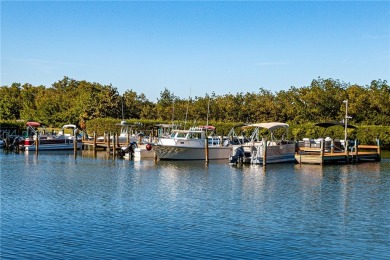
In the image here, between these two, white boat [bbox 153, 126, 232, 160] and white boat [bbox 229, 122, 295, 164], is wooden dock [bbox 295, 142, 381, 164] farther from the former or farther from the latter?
white boat [bbox 153, 126, 232, 160]

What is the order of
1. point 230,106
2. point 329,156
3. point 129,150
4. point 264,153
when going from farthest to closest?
point 230,106 < point 129,150 < point 329,156 < point 264,153

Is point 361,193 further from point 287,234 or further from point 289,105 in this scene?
point 289,105

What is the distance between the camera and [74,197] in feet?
109

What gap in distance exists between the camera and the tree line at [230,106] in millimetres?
87250

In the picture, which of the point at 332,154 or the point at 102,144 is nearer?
the point at 332,154

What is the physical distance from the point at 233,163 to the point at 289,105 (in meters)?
42.6

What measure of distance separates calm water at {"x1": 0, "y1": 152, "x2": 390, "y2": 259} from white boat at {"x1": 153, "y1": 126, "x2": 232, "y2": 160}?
10.1m

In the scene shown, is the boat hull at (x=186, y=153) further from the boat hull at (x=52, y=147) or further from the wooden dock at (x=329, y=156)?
the boat hull at (x=52, y=147)

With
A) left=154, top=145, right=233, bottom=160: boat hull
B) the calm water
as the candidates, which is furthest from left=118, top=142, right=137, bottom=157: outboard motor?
the calm water

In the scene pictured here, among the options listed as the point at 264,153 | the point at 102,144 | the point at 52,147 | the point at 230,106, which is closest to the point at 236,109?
the point at 230,106

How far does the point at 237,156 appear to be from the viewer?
54250 mm

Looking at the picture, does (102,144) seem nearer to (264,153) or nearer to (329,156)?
(264,153)

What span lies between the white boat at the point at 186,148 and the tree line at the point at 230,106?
15.9 metres

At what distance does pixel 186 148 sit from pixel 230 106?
146 feet
